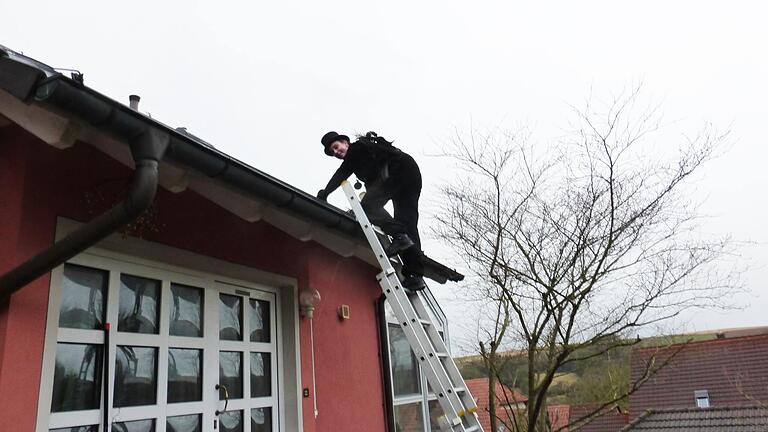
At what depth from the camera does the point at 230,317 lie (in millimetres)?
3402

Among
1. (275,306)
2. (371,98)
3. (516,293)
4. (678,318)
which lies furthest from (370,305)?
(371,98)

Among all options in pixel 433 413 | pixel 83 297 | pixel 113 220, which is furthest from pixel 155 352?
pixel 433 413

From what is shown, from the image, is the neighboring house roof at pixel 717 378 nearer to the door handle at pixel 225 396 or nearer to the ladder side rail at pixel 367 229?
the ladder side rail at pixel 367 229

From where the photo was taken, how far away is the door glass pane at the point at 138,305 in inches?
107

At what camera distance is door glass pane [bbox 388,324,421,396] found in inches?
198

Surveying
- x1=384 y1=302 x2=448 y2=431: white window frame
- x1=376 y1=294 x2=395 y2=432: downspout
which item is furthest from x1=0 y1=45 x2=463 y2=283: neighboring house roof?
x1=384 y1=302 x2=448 y2=431: white window frame

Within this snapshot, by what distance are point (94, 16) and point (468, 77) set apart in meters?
5.15

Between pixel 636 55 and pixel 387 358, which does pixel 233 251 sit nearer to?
pixel 387 358

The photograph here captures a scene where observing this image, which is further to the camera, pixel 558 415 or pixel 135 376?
pixel 558 415

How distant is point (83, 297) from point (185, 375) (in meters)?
0.73

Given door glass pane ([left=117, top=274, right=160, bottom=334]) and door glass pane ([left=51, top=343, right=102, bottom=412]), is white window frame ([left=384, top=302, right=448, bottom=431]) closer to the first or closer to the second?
door glass pane ([left=117, top=274, right=160, bottom=334])

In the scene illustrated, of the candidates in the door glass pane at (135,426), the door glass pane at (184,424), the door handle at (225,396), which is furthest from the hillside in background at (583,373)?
the door glass pane at (135,426)

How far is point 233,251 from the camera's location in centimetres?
338

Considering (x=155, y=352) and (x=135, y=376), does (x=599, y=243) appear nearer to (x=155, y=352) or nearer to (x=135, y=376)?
(x=155, y=352)
